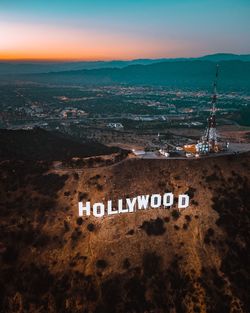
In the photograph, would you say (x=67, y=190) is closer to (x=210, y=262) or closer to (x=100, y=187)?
(x=100, y=187)

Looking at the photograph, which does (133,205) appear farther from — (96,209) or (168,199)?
(96,209)

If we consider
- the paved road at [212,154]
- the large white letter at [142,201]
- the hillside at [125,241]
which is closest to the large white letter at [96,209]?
the hillside at [125,241]

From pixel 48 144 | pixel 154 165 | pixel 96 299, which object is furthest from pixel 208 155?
pixel 48 144

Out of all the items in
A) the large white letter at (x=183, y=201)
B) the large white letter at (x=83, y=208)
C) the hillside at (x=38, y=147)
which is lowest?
the hillside at (x=38, y=147)

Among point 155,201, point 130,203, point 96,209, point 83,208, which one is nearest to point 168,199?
point 155,201

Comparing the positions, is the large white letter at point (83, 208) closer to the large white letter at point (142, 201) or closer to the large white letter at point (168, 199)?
the large white letter at point (142, 201)

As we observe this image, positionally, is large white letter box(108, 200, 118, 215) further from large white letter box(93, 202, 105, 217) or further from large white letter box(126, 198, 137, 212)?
large white letter box(126, 198, 137, 212)
